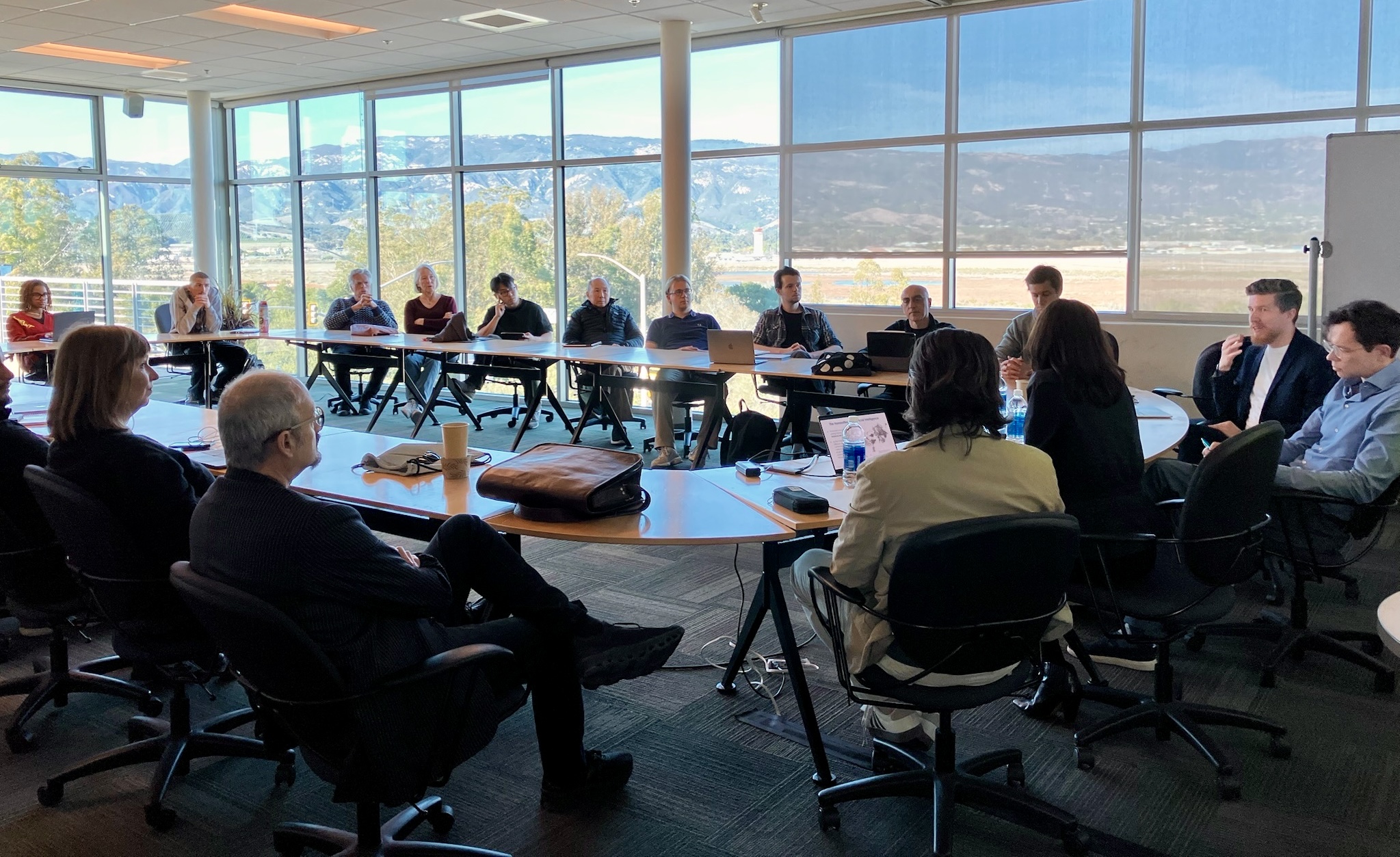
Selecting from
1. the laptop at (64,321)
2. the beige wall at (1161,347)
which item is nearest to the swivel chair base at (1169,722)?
the beige wall at (1161,347)

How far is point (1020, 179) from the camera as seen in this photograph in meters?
7.59

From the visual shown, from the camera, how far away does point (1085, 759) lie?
2.94m

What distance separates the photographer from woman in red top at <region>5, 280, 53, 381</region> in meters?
7.88

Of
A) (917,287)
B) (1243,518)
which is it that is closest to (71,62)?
(917,287)

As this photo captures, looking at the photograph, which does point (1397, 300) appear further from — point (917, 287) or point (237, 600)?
point (237, 600)

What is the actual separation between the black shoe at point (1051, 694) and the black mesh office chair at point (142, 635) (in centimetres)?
215

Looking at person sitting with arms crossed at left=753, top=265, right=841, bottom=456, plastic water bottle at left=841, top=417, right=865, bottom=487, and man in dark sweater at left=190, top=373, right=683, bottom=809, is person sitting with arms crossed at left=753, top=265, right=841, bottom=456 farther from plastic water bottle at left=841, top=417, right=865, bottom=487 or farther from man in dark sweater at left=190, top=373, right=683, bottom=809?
man in dark sweater at left=190, top=373, right=683, bottom=809

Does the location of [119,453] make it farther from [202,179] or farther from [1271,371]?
[202,179]

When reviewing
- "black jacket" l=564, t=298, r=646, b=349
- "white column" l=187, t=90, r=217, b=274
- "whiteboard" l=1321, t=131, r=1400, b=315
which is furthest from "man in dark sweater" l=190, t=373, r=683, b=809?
"white column" l=187, t=90, r=217, b=274

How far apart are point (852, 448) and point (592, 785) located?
1245mm

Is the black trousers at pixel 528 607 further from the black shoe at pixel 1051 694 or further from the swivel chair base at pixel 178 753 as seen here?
the black shoe at pixel 1051 694

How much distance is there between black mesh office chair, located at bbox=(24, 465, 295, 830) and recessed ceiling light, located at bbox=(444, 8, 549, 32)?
5956 millimetres

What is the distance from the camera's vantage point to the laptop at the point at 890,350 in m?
6.19

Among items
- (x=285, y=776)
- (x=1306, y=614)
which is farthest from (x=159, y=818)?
(x=1306, y=614)
